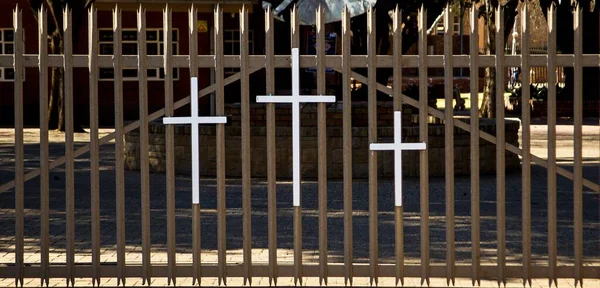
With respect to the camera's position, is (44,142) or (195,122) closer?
(44,142)

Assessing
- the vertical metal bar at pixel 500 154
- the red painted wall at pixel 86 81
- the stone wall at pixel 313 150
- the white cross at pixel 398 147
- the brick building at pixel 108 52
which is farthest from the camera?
the red painted wall at pixel 86 81

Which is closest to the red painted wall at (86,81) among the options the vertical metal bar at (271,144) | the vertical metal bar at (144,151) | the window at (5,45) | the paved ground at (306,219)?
the window at (5,45)

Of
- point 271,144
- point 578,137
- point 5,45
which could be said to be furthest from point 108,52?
point 578,137

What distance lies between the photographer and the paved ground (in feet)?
32.9

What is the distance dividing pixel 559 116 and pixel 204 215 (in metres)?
23.9

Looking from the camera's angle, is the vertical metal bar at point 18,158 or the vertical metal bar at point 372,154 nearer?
the vertical metal bar at point 372,154

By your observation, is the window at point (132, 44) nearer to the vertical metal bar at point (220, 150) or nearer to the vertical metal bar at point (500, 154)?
the vertical metal bar at point (220, 150)

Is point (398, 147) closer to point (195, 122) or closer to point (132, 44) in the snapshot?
point (195, 122)

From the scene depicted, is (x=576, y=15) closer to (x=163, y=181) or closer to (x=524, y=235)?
(x=524, y=235)

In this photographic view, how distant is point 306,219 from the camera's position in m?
12.4

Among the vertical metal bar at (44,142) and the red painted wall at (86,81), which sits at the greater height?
the red painted wall at (86,81)

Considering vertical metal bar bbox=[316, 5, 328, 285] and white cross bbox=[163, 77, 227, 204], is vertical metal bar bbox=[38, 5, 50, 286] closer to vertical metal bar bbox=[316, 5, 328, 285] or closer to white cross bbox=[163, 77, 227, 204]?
white cross bbox=[163, 77, 227, 204]

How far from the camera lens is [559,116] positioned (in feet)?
114

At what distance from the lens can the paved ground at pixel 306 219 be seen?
32.9 ft
